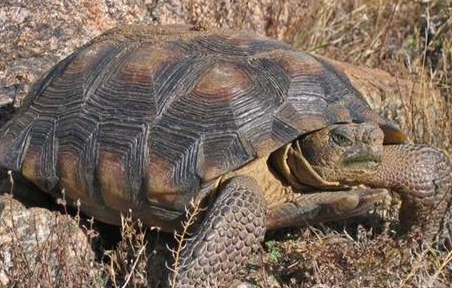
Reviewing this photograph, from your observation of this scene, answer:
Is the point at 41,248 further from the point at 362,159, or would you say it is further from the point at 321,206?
the point at 362,159

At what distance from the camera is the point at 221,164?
14.7 feet

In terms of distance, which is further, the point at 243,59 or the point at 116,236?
the point at 116,236

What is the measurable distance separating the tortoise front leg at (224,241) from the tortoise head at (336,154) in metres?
0.36

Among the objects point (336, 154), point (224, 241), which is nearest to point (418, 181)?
point (336, 154)

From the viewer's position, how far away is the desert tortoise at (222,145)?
14.8ft

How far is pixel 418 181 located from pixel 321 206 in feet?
1.67

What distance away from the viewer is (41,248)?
13.9ft

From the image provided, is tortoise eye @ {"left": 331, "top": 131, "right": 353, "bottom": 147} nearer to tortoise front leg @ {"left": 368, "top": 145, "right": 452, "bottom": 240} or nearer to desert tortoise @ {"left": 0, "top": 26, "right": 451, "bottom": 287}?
desert tortoise @ {"left": 0, "top": 26, "right": 451, "bottom": 287}

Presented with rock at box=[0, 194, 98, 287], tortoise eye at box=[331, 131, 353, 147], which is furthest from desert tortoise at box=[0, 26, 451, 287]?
rock at box=[0, 194, 98, 287]

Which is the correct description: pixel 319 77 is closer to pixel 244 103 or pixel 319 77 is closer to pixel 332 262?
pixel 244 103

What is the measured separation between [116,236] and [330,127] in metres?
1.25

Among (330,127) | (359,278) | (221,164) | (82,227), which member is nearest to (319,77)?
(330,127)

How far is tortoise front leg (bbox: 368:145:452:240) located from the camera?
189 inches

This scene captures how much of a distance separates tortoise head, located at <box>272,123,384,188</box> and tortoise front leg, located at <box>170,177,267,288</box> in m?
0.36
